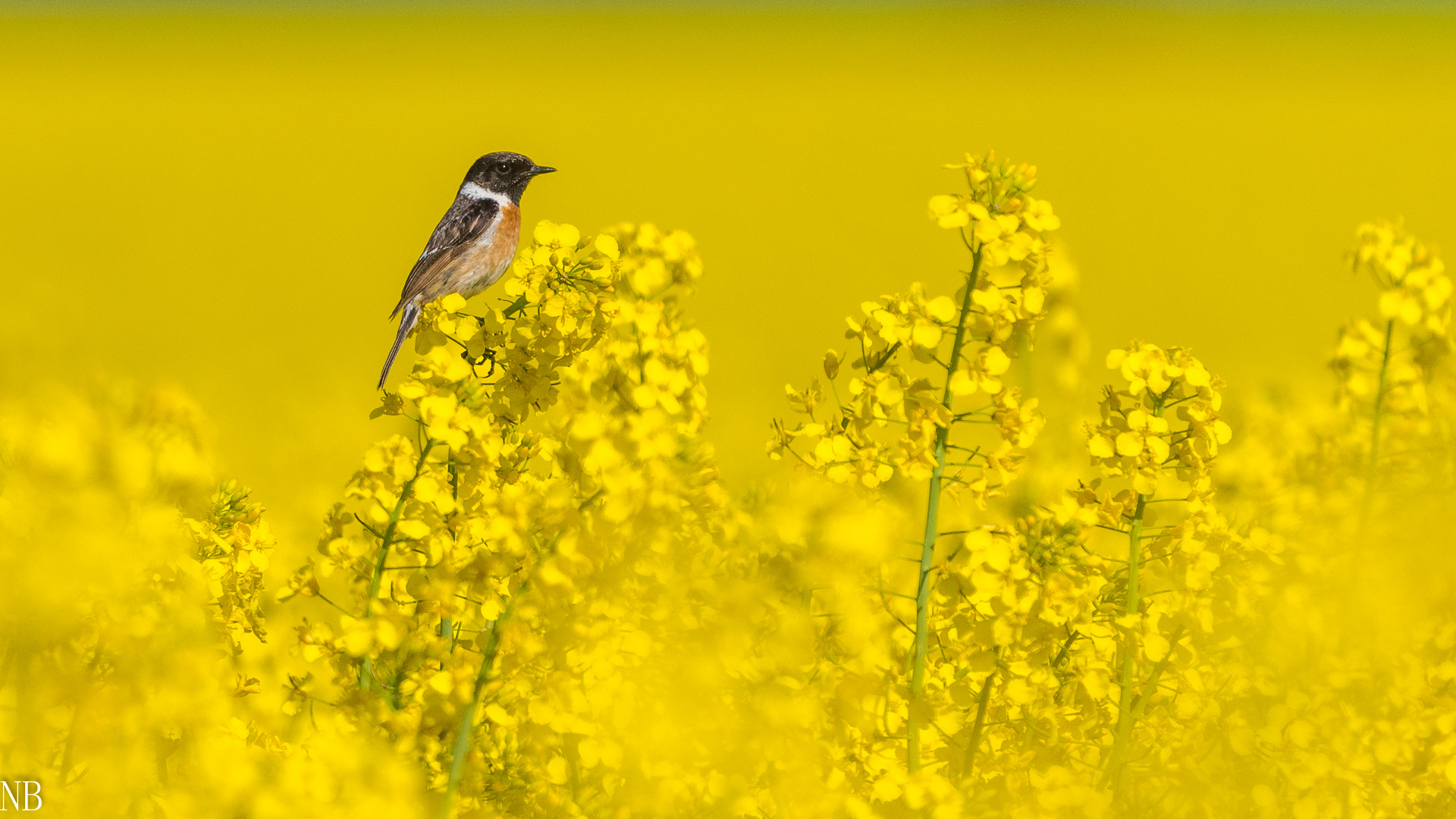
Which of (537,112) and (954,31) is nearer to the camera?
(537,112)

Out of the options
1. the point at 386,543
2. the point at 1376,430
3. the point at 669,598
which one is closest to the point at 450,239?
the point at 669,598

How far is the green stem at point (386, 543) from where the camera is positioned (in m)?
3.03

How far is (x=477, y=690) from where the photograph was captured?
9.96ft

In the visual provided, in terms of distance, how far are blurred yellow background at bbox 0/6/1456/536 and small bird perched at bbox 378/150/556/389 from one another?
174 centimetres

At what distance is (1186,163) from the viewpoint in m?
27.8

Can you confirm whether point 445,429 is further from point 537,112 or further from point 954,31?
point 954,31

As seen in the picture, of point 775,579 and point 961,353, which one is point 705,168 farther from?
point 961,353

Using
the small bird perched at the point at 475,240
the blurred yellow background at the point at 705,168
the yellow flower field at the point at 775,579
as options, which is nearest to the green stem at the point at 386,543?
the yellow flower field at the point at 775,579

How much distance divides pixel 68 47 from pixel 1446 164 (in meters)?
37.0

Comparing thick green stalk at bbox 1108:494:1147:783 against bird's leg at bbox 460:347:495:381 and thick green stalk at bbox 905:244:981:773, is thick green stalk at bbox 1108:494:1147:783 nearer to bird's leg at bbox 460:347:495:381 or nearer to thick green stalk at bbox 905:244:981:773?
thick green stalk at bbox 905:244:981:773

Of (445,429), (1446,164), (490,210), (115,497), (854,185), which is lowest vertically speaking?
(115,497)

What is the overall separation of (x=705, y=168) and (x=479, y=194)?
22214mm

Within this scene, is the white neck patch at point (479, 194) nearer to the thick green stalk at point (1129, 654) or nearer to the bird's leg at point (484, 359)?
the bird's leg at point (484, 359)

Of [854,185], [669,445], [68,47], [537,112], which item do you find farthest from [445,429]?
[68,47]
